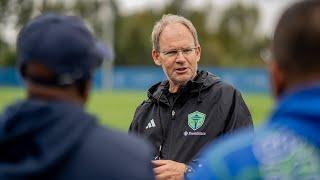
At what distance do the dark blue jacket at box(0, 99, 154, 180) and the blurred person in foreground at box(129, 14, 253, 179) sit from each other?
5.74 ft

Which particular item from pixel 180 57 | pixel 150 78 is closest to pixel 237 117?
pixel 180 57

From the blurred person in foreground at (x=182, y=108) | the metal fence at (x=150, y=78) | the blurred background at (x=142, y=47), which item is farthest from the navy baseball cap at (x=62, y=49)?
the metal fence at (x=150, y=78)

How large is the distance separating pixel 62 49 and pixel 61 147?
347 mm

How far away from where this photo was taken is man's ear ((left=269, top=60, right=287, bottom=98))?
2189 mm

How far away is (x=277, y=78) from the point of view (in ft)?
7.27

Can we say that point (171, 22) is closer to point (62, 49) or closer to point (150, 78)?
point (62, 49)

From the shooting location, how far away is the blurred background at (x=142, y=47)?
1184 inches

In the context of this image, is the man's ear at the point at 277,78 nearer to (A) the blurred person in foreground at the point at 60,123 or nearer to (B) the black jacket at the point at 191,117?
(A) the blurred person in foreground at the point at 60,123

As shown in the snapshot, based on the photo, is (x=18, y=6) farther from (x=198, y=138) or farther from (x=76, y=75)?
(x=76, y=75)

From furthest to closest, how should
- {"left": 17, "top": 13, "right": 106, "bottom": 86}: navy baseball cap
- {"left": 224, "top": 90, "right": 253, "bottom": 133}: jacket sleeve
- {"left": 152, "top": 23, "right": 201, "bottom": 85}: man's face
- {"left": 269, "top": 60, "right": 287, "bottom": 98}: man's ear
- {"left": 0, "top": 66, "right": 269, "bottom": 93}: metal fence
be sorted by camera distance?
{"left": 0, "top": 66, "right": 269, "bottom": 93}: metal fence < {"left": 152, "top": 23, "right": 201, "bottom": 85}: man's face < {"left": 224, "top": 90, "right": 253, "bottom": 133}: jacket sleeve < {"left": 17, "top": 13, "right": 106, "bottom": 86}: navy baseball cap < {"left": 269, "top": 60, "right": 287, "bottom": 98}: man's ear

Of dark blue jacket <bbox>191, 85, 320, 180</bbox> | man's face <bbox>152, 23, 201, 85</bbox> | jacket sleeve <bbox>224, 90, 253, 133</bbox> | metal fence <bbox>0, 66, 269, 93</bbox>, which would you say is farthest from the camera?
metal fence <bbox>0, 66, 269, 93</bbox>

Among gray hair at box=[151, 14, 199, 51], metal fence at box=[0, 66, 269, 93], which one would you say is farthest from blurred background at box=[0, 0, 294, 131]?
gray hair at box=[151, 14, 199, 51]

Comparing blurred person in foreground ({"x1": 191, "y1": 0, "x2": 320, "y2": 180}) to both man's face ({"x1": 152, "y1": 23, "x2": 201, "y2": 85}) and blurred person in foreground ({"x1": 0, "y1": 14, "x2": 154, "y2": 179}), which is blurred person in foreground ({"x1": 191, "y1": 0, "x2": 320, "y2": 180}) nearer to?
blurred person in foreground ({"x1": 0, "y1": 14, "x2": 154, "y2": 179})

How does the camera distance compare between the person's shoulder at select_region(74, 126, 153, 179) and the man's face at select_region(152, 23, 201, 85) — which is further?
the man's face at select_region(152, 23, 201, 85)
